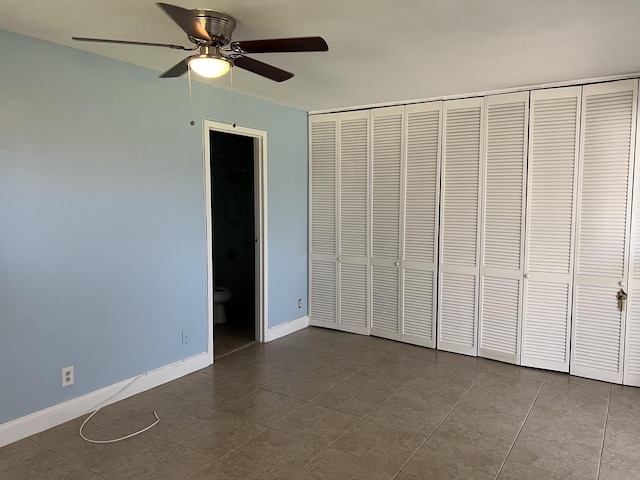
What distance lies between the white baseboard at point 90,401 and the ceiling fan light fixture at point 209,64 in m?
2.25

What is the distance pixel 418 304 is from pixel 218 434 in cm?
237

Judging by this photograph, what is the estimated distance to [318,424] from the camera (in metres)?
2.86

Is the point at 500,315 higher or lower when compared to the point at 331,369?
higher

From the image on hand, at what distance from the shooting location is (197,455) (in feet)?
8.21

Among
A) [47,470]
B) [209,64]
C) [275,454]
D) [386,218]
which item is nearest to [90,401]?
[47,470]

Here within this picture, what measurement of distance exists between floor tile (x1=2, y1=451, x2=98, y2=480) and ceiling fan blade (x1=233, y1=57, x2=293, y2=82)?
7.53 ft

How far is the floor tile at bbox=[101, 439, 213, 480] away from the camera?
232 cm

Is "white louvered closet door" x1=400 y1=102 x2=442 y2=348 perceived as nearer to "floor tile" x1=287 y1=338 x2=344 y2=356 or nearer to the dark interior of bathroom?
"floor tile" x1=287 y1=338 x2=344 y2=356

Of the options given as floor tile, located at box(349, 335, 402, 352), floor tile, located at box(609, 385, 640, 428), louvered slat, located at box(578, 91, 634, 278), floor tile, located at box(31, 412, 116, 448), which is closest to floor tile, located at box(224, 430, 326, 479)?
floor tile, located at box(31, 412, 116, 448)

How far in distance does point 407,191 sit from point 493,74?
1354mm

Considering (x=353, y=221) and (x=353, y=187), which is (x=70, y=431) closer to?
(x=353, y=221)

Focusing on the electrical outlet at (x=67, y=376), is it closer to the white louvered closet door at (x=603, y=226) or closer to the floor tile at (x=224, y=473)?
the floor tile at (x=224, y=473)

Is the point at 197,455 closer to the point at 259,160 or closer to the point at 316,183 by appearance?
the point at 259,160

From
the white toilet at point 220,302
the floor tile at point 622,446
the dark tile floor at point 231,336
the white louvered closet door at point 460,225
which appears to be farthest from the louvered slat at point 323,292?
the floor tile at point 622,446
